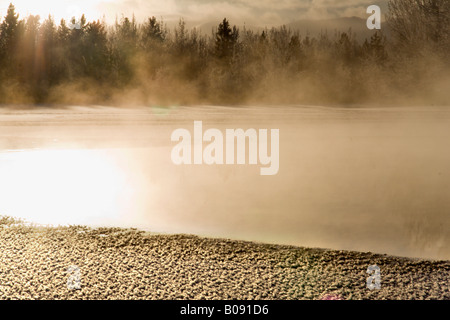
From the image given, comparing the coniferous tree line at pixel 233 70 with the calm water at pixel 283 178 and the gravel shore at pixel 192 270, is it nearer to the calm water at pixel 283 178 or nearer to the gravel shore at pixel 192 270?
the calm water at pixel 283 178

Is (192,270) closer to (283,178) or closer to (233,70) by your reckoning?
(283,178)

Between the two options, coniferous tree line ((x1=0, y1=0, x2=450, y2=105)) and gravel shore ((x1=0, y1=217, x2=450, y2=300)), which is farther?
coniferous tree line ((x1=0, y1=0, x2=450, y2=105))

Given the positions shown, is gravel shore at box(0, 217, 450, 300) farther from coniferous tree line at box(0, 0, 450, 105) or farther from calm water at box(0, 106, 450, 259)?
coniferous tree line at box(0, 0, 450, 105)

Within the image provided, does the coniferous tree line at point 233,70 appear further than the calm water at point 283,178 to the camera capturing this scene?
Yes

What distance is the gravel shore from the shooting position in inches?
130

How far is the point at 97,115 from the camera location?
13711 mm

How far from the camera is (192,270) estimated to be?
368 centimetres

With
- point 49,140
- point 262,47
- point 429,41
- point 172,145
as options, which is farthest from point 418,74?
point 49,140

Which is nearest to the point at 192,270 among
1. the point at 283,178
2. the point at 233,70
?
the point at 283,178

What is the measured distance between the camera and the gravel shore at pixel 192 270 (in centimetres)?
331

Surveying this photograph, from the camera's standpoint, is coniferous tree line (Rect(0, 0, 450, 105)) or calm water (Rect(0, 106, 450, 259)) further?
coniferous tree line (Rect(0, 0, 450, 105))

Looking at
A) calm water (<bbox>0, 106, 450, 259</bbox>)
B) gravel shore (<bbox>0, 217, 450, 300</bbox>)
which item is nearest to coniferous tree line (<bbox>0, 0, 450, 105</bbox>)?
calm water (<bbox>0, 106, 450, 259</bbox>)

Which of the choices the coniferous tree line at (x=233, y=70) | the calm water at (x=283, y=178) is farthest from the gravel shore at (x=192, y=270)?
the coniferous tree line at (x=233, y=70)

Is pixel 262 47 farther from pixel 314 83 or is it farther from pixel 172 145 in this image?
pixel 172 145
